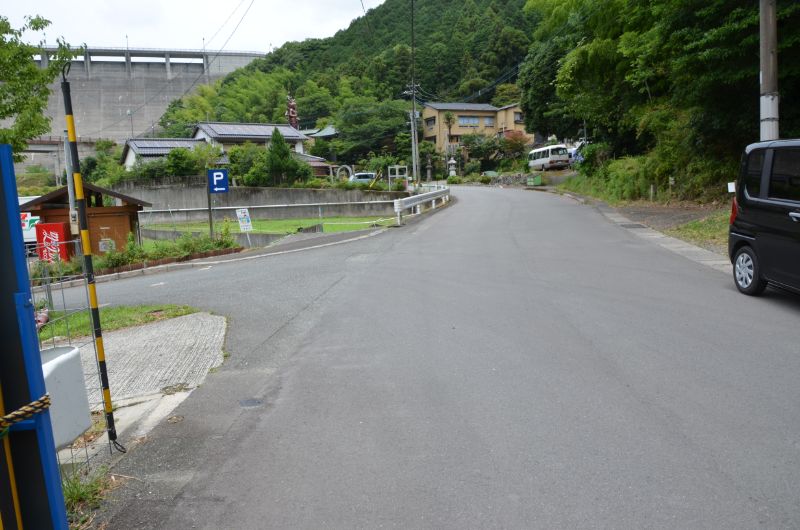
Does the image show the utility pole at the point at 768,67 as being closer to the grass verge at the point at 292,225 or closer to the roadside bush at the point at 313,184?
the grass verge at the point at 292,225

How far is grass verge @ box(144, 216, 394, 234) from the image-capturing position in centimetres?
2629

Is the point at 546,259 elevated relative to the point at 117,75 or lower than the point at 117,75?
lower

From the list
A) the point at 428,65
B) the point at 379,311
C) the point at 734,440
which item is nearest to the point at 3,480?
the point at 734,440

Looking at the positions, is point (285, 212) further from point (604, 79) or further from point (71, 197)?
point (604, 79)

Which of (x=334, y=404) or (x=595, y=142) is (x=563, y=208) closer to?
(x=595, y=142)

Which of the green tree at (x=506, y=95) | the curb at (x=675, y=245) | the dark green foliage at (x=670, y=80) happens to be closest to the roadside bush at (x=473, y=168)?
the green tree at (x=506, y=95)

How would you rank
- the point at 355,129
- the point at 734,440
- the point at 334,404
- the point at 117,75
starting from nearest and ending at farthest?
the point at 734,440 < the point at 334,404 < the point at 355,129 < the point at 117,75

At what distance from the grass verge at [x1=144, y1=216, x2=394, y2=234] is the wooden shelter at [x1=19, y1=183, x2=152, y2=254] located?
627 centimetres

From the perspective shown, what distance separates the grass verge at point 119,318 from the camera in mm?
9234

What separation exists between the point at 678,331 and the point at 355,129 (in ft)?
216

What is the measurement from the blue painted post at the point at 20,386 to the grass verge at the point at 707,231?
13948 millimetres

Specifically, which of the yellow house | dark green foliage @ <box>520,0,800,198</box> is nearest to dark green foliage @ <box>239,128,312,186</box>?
dark green foliage @ <box>520,0,800,198</box>

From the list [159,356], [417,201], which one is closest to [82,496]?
[159,356]

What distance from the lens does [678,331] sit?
23.0ft
